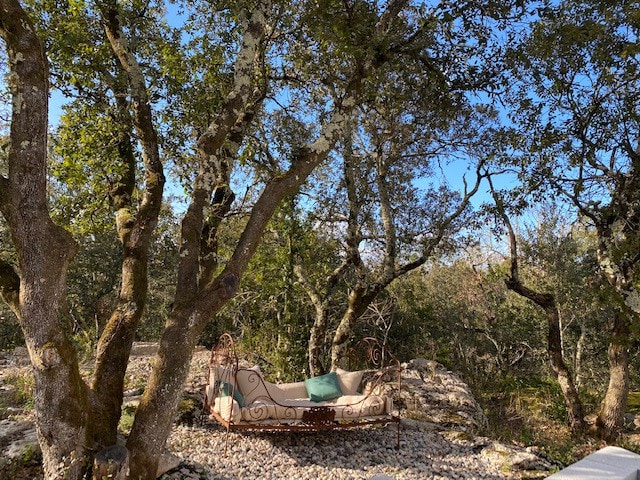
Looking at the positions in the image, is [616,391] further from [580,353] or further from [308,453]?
[308,453]

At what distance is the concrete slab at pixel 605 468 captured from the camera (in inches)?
82.6

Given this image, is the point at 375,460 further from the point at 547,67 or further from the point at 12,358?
the point at 12,358

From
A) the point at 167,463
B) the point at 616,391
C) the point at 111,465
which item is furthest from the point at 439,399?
the point at 111,465

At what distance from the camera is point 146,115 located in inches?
156

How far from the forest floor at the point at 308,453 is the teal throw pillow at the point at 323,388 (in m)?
0.51

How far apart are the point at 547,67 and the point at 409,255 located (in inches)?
151

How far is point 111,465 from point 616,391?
8.40m

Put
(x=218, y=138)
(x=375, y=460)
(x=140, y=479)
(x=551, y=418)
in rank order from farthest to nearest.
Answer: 1. (x=551, y=418)
2. (x=375, y=460)
3. (x=218, y=138)
4. (x=140, y=479)

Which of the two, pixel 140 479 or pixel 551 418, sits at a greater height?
pixel 140 479

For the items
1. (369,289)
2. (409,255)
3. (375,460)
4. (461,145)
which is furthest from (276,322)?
(461,145)

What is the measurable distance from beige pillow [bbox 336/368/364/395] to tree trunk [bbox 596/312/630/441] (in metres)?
4.58

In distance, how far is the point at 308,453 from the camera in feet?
17.5

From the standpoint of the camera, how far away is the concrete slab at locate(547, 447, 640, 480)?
82.6 inches

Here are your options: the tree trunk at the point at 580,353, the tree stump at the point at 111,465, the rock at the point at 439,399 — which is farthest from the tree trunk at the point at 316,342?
the tree trunk at the point at 580,353
